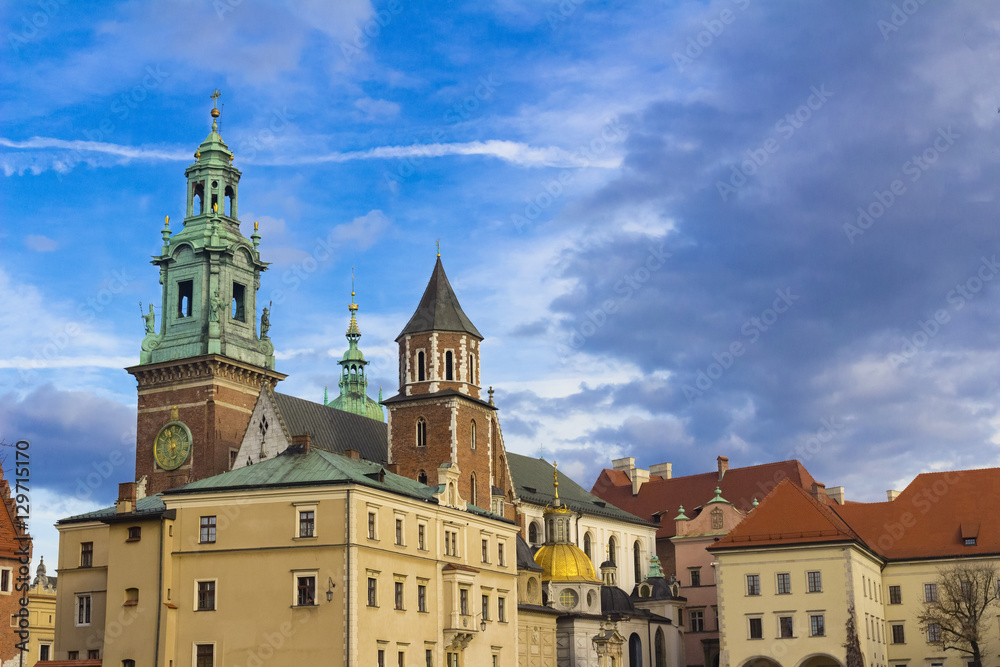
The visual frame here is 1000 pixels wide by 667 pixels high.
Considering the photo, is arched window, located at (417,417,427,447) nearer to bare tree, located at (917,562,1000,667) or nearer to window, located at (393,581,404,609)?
window, located at (393,581,404,609)

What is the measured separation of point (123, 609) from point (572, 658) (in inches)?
1471

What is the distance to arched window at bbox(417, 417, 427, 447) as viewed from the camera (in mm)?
87500

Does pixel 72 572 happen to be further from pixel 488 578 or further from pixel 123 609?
pixel 488 578

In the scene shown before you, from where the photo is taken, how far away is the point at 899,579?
8556cm

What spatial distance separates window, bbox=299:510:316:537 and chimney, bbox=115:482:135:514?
11213mm

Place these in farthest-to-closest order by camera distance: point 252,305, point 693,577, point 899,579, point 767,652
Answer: point 693,577
point 252,305
point 899,579
point 767,652

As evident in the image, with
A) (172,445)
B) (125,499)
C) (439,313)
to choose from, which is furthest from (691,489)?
(125,499)

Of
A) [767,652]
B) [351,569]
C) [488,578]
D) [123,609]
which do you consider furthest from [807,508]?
[123,609]

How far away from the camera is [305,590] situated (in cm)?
6134

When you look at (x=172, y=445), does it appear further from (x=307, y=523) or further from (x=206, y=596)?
(x=307, y=523)

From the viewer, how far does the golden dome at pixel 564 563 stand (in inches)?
3757

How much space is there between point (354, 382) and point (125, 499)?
68279 millimetres

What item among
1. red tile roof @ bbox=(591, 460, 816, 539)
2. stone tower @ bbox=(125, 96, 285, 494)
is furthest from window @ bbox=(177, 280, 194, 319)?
red tile roof @ bbox=(591, 460, 816, 539)

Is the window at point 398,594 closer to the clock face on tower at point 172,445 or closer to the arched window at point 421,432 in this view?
the arched window at point 421,432
